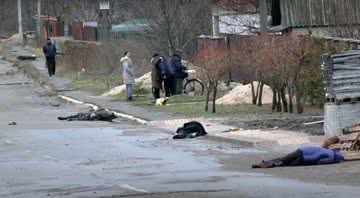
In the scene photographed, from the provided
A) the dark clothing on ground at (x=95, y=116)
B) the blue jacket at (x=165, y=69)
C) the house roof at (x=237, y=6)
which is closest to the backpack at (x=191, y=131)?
the dark clothing on ground at (x=95, y=116)

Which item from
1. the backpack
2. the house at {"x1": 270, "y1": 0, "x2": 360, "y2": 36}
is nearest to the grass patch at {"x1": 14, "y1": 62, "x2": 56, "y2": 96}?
the house at {"x1": 270, "y1": 0, "x2": 360, "y2": 36}

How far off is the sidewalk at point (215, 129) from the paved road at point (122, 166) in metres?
0.42

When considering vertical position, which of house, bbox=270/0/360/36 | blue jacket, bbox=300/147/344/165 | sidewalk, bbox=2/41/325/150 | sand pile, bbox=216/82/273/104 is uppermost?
house, bbox=270/0/360/36

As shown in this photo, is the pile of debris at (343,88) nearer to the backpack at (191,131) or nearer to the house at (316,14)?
the backpack at (191,131)

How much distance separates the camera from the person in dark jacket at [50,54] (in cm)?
4503

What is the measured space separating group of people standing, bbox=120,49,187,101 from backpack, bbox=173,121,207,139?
956cm

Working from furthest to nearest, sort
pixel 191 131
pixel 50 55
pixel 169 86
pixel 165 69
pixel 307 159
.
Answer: pixel 50 55
pixel 169 86
pixel 165 69
pixel 191 131
pixel 307 159

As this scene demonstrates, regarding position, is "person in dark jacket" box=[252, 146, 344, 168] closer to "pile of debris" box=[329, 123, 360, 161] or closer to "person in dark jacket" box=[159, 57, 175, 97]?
"pile of debris" box=[329, 123, 360, 161]

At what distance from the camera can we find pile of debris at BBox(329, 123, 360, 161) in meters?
15.1

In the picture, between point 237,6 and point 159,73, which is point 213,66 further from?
point 237,6

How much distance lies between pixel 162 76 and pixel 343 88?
1249cm

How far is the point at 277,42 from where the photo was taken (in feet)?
79.0

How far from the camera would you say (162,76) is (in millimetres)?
30844

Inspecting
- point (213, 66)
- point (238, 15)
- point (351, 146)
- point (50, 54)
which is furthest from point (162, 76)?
point (238, 15)
